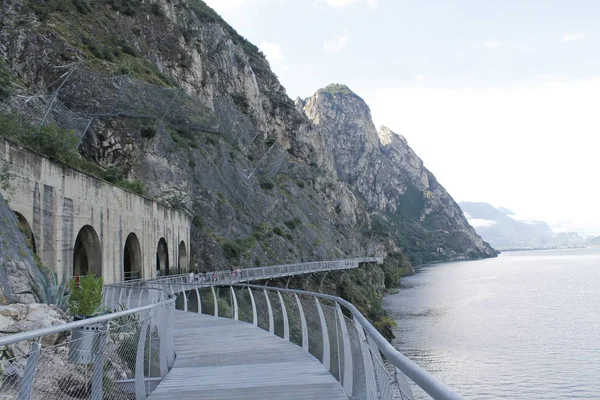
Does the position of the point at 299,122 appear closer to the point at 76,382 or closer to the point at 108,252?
the point at 108,252

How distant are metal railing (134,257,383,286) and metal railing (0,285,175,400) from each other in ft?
50.1

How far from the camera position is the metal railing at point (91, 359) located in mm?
3707

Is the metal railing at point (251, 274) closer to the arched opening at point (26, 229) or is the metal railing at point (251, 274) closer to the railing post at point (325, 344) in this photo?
the arched opening at point (26, 229)

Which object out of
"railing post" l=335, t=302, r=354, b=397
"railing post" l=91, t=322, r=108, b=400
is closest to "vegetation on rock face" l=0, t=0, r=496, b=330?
"railing post" l=91, t=322, r=108, b=400

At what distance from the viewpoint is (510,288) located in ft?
233

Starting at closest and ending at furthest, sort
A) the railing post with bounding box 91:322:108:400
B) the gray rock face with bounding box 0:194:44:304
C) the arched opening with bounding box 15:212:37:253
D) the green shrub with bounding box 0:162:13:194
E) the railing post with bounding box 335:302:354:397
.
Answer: the railing post with bounding box 91:322:108:400 → the railing post with bounding box 335:302:354:397 → the gray rock face with bounding box 0:194:44:304 → the green shrub with bounding box 0:162:13:194 → the arched opening with bounding box 15:212:37:253

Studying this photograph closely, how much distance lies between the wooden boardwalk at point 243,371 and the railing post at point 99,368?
1.65 m

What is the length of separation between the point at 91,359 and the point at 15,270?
735cm

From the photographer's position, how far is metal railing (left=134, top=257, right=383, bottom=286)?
2933 centimetres

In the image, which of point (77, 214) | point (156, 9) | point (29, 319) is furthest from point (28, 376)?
point (156, 9)

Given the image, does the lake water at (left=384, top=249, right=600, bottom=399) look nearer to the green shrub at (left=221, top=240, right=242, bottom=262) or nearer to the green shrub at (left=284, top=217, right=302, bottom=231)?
the green shrub at (left=284, top=217, right=302, bottom=231)

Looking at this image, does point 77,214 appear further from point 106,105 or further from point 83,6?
point 83,6

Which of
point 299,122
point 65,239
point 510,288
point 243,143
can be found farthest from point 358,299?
point 299,122

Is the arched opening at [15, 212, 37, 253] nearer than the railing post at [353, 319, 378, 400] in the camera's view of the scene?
No
